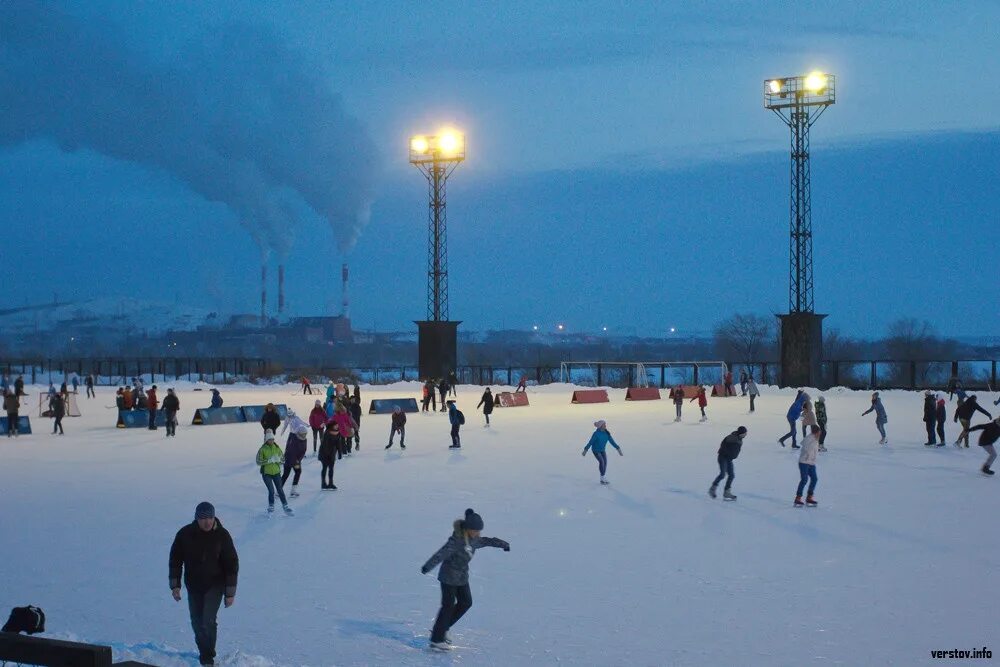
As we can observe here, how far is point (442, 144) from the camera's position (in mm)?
60656

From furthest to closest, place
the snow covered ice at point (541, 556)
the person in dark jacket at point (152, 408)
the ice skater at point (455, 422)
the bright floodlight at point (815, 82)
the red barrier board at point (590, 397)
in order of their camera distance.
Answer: the bright floodlight at point (815, 82) < the red barrier board at point (590, 397) < the person in dark jacket at point (152, 408) < the ice skater at point (455, 422) < the snow covered ice at point (541, 556)

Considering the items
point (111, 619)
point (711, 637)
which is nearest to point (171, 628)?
point (111, 619)

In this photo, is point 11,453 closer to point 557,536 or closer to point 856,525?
point 557,536

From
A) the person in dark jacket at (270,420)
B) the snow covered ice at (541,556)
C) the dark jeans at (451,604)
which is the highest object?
the person in dark jacket at (270,420)

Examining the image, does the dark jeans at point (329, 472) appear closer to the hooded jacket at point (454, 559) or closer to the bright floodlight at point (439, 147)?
the hooded jacket at point (454, 559)

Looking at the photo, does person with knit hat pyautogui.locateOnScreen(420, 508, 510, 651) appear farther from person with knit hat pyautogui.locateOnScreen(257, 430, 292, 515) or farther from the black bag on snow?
person with knit hat pyautogui.locateOnScreen(257, 430, 292, 515)

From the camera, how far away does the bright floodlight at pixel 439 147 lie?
6059 cm

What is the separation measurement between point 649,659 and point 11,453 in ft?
68.5

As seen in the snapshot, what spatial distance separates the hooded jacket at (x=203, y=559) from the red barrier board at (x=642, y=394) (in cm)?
4019

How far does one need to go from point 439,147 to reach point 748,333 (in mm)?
52090

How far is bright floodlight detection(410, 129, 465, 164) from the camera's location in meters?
60.6

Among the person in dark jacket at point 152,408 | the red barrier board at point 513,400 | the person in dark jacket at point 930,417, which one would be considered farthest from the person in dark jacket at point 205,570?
the red barrier board at point 513,400

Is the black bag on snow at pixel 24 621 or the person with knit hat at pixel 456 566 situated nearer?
the black bag on snow at pixel 24 621

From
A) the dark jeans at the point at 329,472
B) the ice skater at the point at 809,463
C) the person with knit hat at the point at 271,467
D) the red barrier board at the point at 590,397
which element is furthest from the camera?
Result: the red barrier board at the point at 590,397
